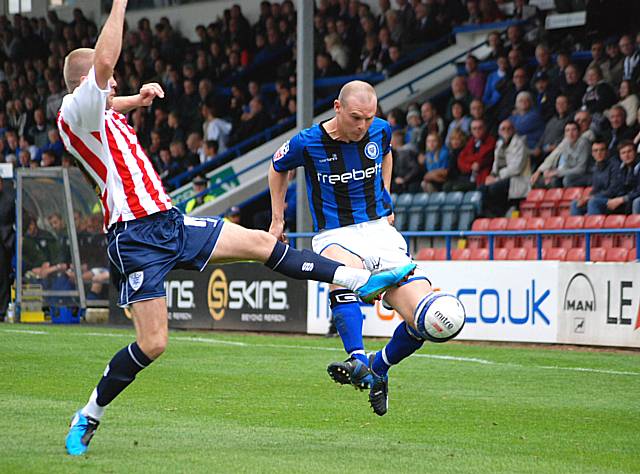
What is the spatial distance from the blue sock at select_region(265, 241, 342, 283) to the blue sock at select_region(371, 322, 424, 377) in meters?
0.94

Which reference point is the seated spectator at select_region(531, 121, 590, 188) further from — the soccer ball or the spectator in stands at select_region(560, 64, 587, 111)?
the soccer ball

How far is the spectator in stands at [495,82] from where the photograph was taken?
18.6 m

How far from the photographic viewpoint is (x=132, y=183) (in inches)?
245

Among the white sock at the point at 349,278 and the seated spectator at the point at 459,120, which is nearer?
the white sock at the point at 349,278

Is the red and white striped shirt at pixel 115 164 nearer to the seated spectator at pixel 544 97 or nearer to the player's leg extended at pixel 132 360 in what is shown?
the player's leg extended at pixel 132 360

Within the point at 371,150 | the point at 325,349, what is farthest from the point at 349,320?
the point at 325,349

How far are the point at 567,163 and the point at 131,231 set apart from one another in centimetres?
1095

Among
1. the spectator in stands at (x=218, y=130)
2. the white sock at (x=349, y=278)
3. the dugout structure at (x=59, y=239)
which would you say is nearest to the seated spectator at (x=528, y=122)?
the dugout structure at (x=59, y=239)

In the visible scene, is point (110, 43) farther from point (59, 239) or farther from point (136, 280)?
point (59, 239)

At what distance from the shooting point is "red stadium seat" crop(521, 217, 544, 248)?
15.7 meters

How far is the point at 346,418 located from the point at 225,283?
31.4 ft

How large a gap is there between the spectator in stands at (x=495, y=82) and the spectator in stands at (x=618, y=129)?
3.09m

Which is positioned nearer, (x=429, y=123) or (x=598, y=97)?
(x=598, y=97)

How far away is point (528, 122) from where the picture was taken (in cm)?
1739
